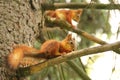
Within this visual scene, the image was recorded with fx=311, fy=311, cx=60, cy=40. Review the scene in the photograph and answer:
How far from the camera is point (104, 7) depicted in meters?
2.14

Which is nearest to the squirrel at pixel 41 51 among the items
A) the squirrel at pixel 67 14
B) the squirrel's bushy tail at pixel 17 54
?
the squirrel's bushy tail at pixel 17 54

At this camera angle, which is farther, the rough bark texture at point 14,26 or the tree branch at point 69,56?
the rough bark texture at point 14,26

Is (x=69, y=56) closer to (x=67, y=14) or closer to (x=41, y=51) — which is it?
(x=41, y=51)

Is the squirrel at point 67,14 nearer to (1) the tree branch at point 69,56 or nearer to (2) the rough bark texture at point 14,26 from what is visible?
(2) the rough bark texture at point 14,26

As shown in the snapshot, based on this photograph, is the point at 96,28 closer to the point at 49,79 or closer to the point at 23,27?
the point at 49,79

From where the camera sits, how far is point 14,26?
188cm

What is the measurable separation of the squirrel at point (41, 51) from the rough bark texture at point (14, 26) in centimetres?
4

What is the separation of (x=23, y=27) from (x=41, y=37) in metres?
0.38

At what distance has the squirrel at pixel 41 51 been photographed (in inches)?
66.8

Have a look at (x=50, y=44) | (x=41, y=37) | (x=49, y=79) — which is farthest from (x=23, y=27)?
(x=49, y=79)

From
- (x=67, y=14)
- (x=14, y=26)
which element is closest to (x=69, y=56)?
(x=14, y=26)

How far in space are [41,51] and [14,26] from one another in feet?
0.78

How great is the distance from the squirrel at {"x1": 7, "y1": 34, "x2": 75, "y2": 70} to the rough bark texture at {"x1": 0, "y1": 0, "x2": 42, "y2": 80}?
4 cm

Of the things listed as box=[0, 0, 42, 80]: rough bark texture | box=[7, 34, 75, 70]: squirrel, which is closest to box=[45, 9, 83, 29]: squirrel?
box=[0, 0, 42, 80]: rough bark texture
